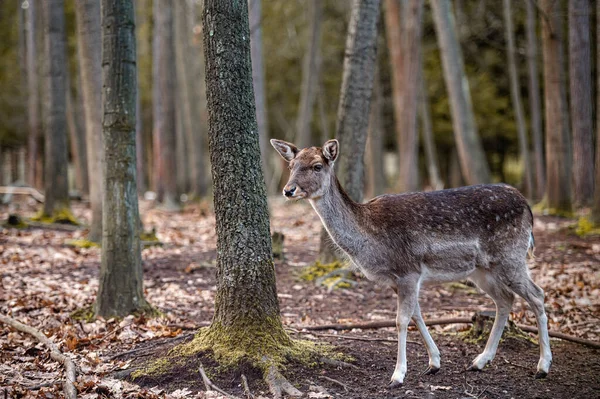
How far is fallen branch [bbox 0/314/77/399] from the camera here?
5387 mm

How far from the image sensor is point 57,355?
20.5 feet

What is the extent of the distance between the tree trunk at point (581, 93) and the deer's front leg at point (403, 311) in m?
11.4

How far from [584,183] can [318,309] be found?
37.8 ft

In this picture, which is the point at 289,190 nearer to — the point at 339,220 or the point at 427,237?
the point at 339,220

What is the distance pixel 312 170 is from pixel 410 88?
1267 cm

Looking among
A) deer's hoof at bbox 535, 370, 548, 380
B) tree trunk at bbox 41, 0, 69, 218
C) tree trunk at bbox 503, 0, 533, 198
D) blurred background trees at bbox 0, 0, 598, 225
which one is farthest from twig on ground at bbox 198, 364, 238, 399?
tree trunk at bbox 503, 0, 533, 198

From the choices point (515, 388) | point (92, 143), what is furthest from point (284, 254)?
point (515, 388)

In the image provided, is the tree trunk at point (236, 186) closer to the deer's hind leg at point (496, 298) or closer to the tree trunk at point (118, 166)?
the tree trunk at point (118, 166)

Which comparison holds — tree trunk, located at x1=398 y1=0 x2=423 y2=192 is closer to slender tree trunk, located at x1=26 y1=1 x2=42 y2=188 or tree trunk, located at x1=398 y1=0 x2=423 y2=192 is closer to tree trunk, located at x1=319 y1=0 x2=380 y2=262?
tree trunk, located at x1=319 y1=0 x2=380 y2=262

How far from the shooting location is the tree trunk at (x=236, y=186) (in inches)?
233

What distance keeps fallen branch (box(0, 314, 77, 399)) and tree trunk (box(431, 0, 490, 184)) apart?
12.8 meters

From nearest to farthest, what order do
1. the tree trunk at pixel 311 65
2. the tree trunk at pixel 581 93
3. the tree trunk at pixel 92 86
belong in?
the tree trunk at pixel 92 86, the tree trunk at pixel 581 93, the tree trunk at pixel 311 65

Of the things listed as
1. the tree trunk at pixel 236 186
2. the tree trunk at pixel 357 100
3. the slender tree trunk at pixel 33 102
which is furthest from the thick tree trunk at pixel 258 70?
the tree trunk at pixel 236 186

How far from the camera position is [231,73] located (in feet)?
19.4
